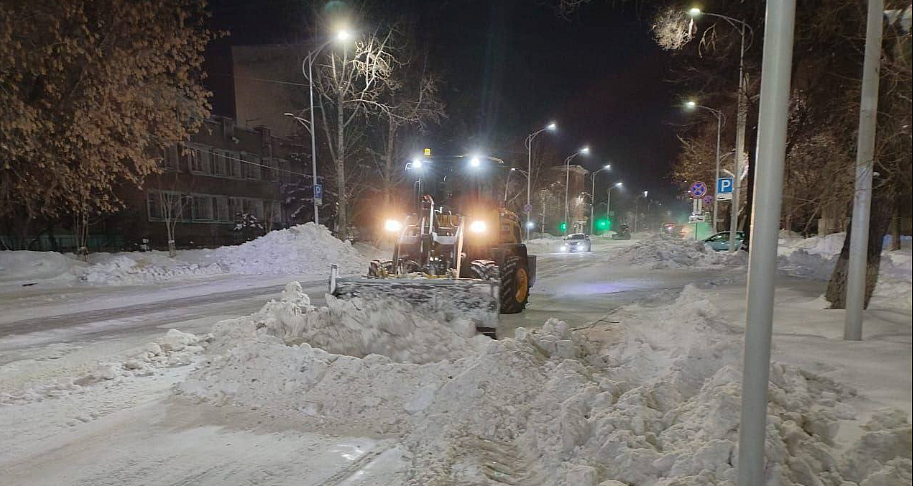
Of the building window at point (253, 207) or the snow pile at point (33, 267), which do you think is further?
the building window at point (253, 207)

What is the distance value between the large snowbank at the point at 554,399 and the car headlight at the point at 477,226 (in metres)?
3.09

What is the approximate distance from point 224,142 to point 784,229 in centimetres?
3814

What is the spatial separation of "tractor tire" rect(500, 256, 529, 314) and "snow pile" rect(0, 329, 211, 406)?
545cm

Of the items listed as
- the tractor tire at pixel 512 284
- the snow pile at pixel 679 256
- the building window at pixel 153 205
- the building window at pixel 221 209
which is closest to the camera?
the tractor tire at pixel 512 284

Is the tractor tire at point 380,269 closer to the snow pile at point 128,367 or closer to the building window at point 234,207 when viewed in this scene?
the snow pile at point 128,367

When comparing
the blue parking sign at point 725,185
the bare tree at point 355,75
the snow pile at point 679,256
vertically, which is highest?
the bare tree at point 355,75

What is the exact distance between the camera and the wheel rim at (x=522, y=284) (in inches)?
431

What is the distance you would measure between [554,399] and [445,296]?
12.6ft

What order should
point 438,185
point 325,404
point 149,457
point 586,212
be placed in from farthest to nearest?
point 586,212 → point 438,185 → point 325,404 → point 149,457

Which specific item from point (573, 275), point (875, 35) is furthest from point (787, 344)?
point (573, 275)

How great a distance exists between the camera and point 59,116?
11.7 meters

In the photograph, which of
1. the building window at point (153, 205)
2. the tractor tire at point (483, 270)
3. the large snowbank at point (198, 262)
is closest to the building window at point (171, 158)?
the building window at point (153, 205)

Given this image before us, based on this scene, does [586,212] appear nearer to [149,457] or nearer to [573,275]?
[573,275]

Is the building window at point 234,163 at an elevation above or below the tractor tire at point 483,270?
above
